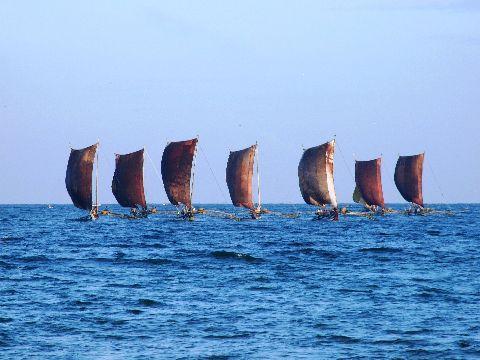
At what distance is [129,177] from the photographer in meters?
100

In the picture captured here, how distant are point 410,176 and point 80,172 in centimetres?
4759

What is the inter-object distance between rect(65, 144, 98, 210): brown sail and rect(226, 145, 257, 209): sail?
52.0 feet

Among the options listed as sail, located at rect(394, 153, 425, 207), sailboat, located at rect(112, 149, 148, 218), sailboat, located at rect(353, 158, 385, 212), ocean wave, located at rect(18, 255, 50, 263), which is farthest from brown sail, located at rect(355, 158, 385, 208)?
ocean wave, located at rect(18, 255, 50, 263)

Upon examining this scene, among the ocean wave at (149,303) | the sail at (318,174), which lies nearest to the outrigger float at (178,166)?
the sail at (318,174)

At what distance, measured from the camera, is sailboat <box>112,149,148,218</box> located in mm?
100000

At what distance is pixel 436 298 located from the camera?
3500 centimetres

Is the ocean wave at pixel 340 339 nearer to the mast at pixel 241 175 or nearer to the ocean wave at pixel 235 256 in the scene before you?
the ocean wave at pixel 235 256

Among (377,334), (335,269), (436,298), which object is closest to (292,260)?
(335,269)

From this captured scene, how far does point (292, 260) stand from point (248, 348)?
26105mm

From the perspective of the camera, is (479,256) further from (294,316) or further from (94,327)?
(94,327)

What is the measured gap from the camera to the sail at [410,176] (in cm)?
12406

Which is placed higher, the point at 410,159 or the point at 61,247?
the point at 410,159

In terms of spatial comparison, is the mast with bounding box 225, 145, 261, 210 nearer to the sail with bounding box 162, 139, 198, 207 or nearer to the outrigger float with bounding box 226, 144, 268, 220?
the outrigger float with bounding box 226, 144, 268, 220

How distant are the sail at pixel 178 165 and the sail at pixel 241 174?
8179 millimetres
